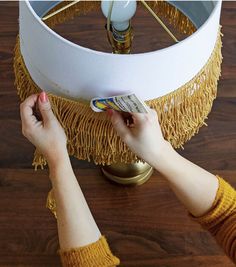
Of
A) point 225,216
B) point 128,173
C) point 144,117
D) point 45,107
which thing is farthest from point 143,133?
point 128,173

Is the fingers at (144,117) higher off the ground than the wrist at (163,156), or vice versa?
the fingers at (144,117)

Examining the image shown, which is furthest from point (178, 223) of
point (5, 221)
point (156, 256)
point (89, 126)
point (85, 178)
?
point (89, 126)

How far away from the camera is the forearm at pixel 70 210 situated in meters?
0.73

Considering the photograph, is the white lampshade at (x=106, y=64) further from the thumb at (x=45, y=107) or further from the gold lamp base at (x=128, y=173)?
the gold lamp base at (x=128, y=173)

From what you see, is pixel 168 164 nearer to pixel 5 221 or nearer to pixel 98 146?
pixel 98 146

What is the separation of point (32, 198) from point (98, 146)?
1.41 ft

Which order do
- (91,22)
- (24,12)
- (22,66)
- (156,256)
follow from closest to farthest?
1. (24,12)
2. (22,66)
3. (156,256)
4. (91,22)

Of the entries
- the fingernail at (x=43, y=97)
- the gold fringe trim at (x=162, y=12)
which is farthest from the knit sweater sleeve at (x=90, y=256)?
the gold fringe trim at (x=162, y=12)

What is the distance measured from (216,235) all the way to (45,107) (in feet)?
1.18

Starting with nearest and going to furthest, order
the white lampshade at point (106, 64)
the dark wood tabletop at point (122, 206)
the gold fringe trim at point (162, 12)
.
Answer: the white lampshade at point (106, 64) → the gold fringe trim at point (162, 12) → the dark wood tabletop at point (122, 206)

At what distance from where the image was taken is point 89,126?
69 cm

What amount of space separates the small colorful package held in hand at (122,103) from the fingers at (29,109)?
90 mm

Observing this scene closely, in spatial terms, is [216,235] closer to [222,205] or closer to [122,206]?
[222,205]

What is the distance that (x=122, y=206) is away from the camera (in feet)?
3.62
